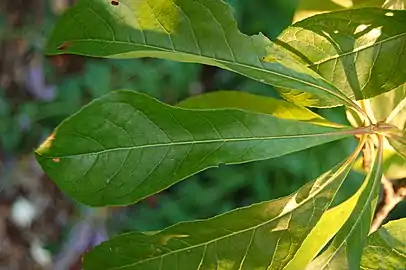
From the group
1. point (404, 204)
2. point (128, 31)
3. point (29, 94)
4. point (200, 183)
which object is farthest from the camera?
point (29, 94)

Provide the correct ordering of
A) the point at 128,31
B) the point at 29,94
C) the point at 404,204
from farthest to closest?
the point at 29,94
the point at 404,204
the point at 128,31

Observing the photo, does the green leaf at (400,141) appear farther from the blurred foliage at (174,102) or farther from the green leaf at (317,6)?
the blurred foliage at (174,102)

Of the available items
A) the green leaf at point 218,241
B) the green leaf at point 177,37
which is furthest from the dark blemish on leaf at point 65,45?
the green leaf at point 218,241

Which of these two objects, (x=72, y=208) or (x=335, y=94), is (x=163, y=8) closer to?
(x=335, y=94)

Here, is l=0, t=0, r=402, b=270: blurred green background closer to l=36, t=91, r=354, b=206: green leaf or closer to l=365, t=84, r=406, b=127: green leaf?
l=365, t=84, r=406, b=127: green leaf

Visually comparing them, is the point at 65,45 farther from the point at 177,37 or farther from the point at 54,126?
the point at 54,126

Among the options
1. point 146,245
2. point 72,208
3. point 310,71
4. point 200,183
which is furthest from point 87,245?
point 310,71

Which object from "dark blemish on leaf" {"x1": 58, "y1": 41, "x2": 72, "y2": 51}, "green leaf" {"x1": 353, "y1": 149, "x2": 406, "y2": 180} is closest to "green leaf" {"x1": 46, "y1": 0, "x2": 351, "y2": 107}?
"dark blemish on leaf" {"x1": 58, "y1": 41, "x2": 72, "y2": 51}
